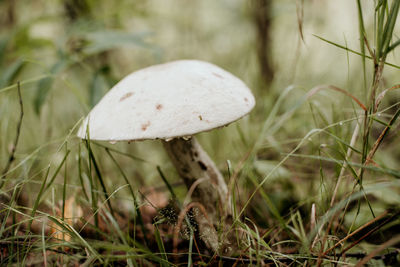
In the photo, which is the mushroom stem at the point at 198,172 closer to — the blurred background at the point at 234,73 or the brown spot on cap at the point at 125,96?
the blurred background at the point at 234,73

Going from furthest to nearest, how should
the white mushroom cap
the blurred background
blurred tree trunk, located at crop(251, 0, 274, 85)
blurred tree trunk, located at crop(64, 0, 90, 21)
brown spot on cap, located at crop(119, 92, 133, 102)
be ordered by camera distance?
blurred tree trunk, located at crop(251, 0, 274, 85) < blurred tree trunk, located at crop(64, 0, 90, 21) < the blurred background < brown spot on cap, located at crop(119, 92, 133, 102) < the white mushroom cap

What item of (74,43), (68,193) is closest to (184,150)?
(68,193)

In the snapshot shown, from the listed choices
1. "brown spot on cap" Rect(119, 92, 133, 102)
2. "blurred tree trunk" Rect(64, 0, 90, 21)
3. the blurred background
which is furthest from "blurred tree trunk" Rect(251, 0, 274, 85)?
"brown spot on cap" Rect(119, 92, 133, 102)

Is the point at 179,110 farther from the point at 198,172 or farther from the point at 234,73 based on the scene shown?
the point at 234,73

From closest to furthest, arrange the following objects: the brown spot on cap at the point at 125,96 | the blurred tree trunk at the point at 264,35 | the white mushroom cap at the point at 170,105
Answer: the white mushroom cap at the point at 170,105
the brown spot on cap at the point at 125,96
the blurred tree trunk at the point at 264,35

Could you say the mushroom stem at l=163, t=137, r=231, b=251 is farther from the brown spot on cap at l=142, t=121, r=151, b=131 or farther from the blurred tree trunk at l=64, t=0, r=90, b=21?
the blurred tree trunk at l=64, t=0, r=90, b=21

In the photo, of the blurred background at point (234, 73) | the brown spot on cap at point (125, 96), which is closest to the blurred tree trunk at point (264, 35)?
the blurred background at point (234, 73)

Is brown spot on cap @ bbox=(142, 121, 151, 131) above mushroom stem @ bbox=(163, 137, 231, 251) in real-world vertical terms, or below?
above

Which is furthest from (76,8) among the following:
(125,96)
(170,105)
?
(170,105)
